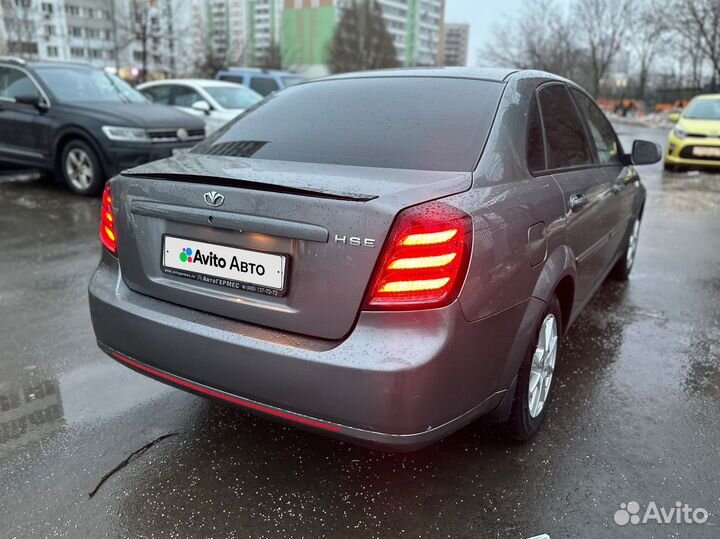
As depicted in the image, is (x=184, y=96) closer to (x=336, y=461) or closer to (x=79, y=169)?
(x=79, y=169)

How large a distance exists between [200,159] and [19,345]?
1.85 meters

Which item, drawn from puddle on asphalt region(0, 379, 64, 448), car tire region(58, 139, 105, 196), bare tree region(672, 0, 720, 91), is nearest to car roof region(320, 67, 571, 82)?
puddle on asphalt region(0, 379, 64, 448)

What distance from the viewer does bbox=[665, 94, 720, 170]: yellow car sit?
11.1 m

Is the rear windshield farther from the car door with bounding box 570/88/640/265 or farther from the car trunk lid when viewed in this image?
the car door with bounding box 570/88/640/265

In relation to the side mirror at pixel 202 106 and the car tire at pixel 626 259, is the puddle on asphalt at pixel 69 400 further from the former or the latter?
the side mirror at pixel 202 106

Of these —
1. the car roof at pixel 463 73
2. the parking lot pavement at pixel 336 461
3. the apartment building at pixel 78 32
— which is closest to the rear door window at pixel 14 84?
the parking lot pavement at pixel 336 461

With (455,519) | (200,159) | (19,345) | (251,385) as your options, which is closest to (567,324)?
(455,519)

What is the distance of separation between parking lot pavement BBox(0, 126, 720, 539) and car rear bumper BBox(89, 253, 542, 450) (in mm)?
388

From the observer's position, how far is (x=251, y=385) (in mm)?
2018

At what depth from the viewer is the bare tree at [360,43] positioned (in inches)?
2867

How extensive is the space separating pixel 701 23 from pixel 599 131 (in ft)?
115

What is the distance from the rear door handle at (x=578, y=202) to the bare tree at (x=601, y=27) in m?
47.3

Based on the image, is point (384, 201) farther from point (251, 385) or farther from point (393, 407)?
point (251, 385)

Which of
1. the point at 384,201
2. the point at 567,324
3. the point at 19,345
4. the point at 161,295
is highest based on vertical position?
the point at 384,201
